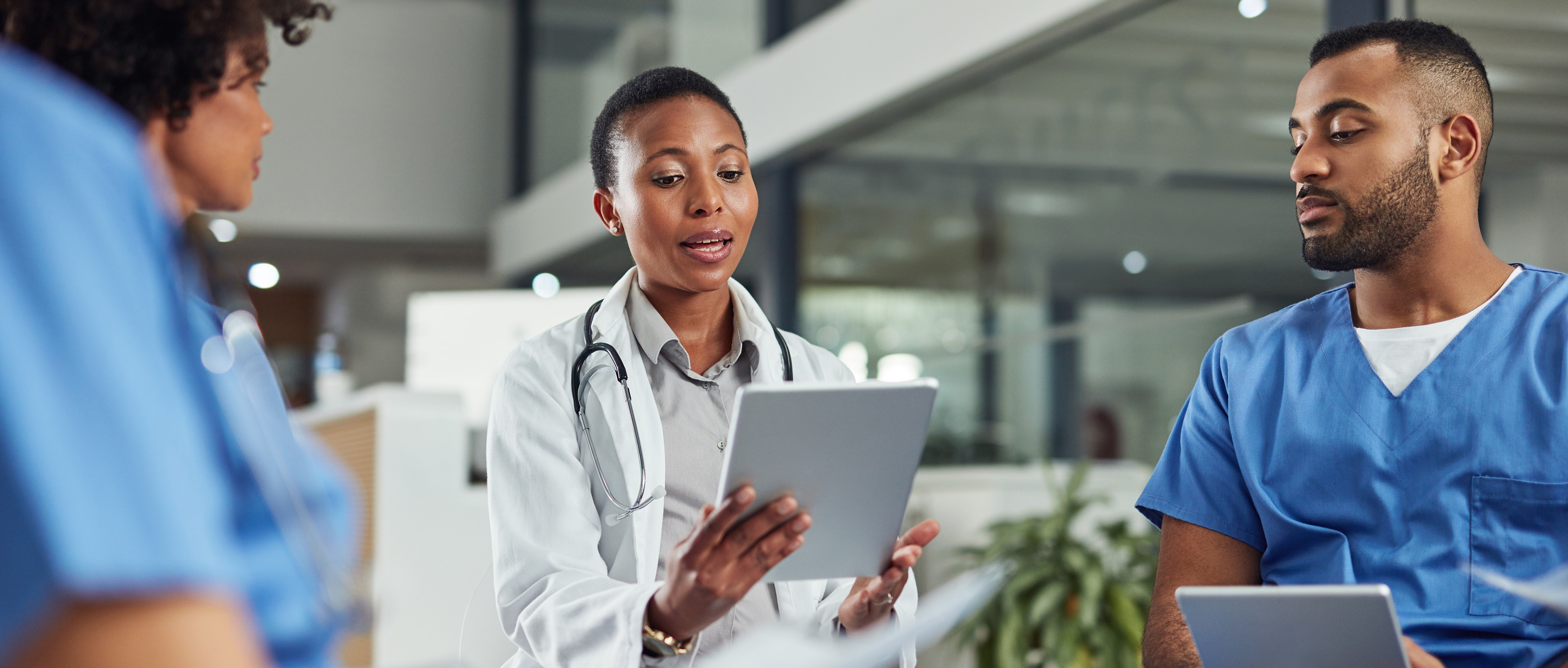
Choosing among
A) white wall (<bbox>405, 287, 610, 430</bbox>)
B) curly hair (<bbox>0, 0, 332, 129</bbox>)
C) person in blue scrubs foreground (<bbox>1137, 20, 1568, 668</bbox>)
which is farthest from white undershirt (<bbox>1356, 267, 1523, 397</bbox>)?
white wall (<bbox>405, 287, 610, 430</bbox>)

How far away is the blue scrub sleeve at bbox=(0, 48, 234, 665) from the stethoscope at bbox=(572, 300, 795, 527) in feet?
3.00

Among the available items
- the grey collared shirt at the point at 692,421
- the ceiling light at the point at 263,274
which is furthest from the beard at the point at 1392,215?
the ceiling light at the point at 263,274

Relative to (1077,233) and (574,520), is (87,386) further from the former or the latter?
(1077,233)

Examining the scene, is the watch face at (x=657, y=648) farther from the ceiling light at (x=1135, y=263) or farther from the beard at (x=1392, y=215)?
the ceiling light at (x=1135, y=263)

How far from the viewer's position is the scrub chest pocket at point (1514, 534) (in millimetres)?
1452

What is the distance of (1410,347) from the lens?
5.21 ft

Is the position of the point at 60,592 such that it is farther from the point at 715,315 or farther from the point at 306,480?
the point at 715,315

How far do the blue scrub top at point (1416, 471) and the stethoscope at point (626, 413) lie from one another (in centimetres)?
74

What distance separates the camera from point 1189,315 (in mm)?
3283

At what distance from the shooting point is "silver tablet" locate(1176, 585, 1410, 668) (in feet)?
3.90

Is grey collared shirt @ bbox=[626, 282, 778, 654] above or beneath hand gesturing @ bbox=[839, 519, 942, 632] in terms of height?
above

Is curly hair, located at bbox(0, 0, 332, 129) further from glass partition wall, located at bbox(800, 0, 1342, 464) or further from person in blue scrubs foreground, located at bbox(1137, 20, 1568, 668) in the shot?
glass partition wall, located at bbox(800, 0, 1342, 464)

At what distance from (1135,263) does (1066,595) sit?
3.25ft

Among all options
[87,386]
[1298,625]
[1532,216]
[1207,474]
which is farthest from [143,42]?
[1532,216]
